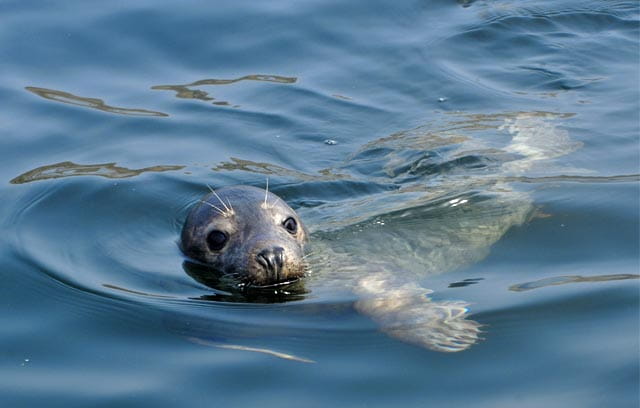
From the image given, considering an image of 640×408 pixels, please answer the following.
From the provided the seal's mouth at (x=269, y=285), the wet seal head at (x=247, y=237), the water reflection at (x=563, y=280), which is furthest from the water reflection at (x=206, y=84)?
the water reflection at (x=563, y=280)

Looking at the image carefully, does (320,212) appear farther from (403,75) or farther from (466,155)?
(403,75)

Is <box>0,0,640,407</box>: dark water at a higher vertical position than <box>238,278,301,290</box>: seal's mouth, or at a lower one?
higher

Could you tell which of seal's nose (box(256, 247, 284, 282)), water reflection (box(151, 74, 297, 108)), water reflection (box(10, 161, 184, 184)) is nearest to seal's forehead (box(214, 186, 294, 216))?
seal's nose (box(256, 247, 284, 282))

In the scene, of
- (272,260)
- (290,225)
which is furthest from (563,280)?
(290,225)

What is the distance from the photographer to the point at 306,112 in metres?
9.48

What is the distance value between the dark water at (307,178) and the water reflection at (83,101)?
0.03 meters

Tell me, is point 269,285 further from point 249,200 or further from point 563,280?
point 563,280

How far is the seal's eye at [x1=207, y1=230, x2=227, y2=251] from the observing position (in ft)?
21.6

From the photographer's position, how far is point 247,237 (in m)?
6.41

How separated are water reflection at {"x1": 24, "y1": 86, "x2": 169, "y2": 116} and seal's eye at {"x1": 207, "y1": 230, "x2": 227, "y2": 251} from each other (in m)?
2.98

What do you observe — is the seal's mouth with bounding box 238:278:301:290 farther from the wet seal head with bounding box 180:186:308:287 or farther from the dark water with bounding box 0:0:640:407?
the dark water with bounding box 0:0:640:407

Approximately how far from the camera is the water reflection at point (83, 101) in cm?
934

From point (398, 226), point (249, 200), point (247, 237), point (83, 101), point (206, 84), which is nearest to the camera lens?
point (247, 237)

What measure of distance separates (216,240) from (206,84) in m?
3.65
